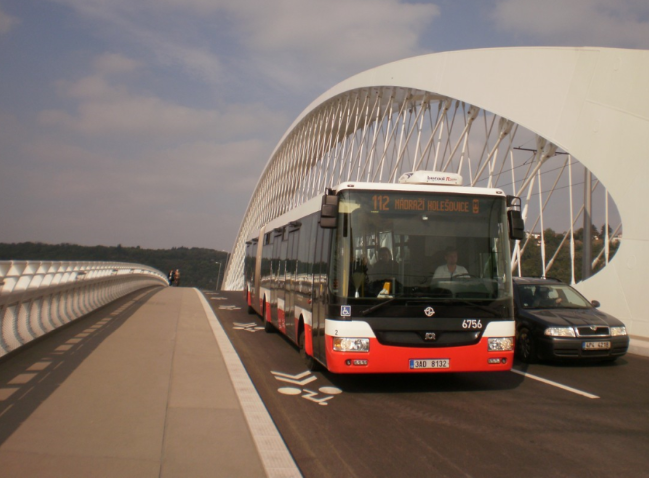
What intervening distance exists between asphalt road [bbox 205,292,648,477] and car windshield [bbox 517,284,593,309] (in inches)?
59.8

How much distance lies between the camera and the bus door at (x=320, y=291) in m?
8.16

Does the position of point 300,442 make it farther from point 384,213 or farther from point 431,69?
point 431,69

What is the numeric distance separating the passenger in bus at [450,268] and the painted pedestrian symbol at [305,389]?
1.98 meters

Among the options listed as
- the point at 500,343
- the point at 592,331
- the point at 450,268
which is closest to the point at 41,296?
the point at 450,268

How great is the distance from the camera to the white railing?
9.02m

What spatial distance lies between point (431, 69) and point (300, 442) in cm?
2608

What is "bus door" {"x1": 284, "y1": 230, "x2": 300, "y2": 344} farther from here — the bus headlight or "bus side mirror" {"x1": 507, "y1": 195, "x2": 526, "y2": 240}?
"bus side mirror" {"x1": 507, "y1": 195, "x2": 526, "y2": 240}

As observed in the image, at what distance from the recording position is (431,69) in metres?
29.1

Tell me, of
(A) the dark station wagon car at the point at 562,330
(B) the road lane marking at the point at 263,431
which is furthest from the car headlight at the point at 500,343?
(B) the road lane marking at the point at 263,431

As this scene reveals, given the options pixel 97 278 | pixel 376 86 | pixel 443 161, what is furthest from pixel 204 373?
pixel 376 86

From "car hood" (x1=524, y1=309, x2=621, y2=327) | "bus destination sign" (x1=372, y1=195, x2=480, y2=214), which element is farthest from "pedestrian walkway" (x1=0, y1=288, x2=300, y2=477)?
"car hood" (x1=524, y1=309, x2=621, y2=327)

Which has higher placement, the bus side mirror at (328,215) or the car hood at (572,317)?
the bus side mirror at (328,215)

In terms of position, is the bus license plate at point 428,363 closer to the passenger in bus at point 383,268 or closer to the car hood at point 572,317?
the passenger in bus at point 383,268

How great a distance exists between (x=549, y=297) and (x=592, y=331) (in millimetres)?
1653
